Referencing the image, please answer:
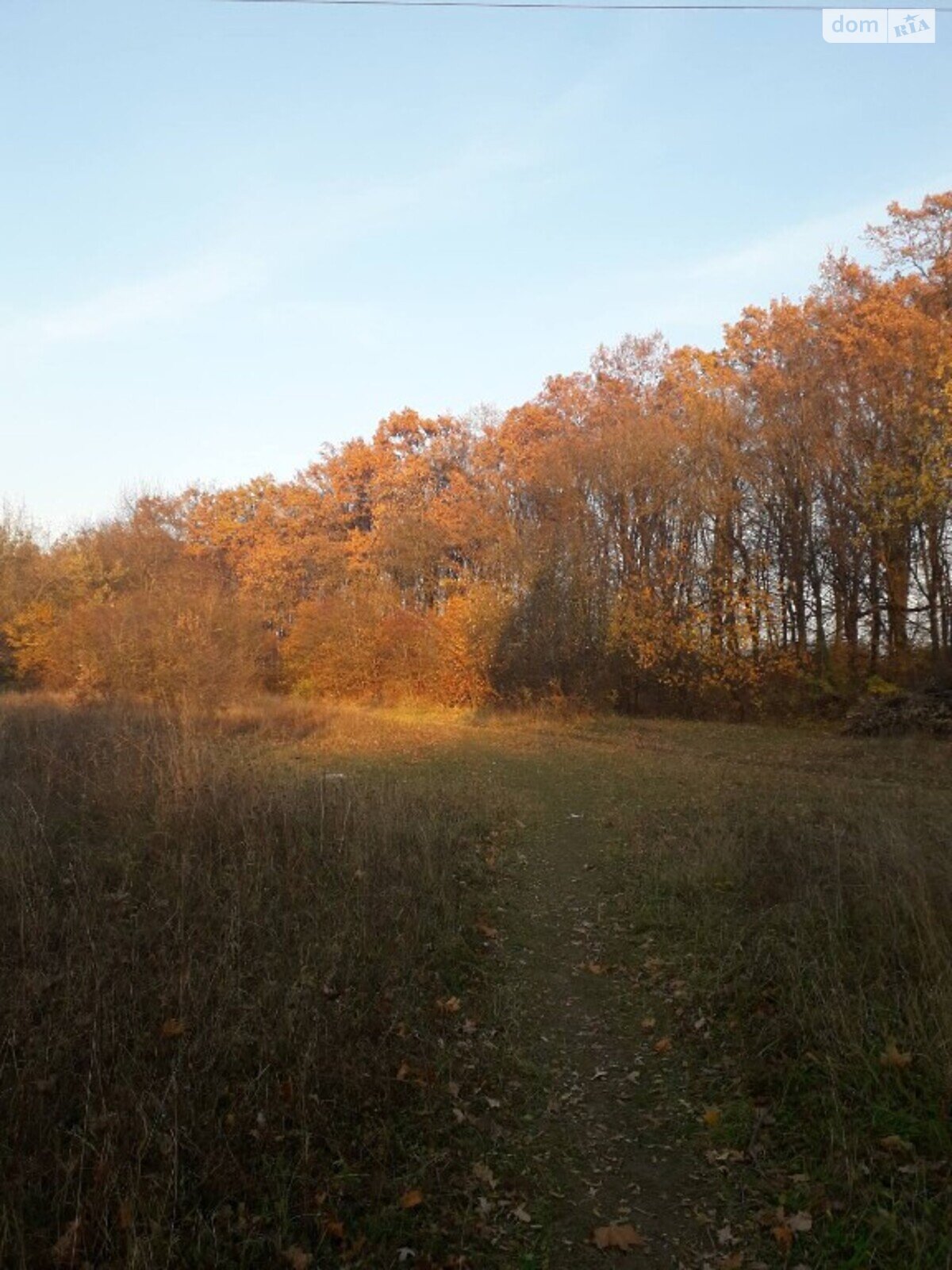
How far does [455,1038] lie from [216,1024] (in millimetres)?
1414

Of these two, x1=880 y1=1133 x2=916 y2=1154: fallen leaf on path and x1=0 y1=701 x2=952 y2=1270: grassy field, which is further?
x1=880 y1=1133 x2=916 y2=1154: fallen leaf on path

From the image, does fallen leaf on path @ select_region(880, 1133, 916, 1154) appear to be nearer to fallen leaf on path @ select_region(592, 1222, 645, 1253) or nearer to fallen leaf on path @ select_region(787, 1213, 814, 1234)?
fallen leaf on path @ select_region(787, 1213, 814, 1234)

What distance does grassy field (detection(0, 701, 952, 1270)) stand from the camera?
3.59 metres

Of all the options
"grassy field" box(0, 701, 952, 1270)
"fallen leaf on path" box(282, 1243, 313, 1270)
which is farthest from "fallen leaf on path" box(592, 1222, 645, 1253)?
"fallen leaf on path" box(282, 1243, 313, 1270)

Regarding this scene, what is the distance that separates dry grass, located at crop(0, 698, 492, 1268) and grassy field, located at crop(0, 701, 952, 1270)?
20mm

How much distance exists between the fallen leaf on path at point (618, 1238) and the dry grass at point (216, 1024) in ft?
2.05

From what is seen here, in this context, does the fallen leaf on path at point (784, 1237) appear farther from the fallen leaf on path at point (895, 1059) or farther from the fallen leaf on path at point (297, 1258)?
the fallen leaf on path at point (297, 1258)

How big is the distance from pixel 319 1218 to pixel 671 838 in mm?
6614

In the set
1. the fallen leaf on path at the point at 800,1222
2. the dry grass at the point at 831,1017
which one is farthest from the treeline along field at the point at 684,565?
the fallen leaf on path at the point at 800,1222

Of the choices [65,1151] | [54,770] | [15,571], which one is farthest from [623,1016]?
[15,571]

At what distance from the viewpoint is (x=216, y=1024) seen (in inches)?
186

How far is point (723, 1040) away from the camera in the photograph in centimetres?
512

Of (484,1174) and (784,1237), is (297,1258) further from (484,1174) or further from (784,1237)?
(784,1237)

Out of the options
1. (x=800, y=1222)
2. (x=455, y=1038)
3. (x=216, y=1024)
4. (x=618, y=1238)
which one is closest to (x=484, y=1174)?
(x=618, y=1238)
